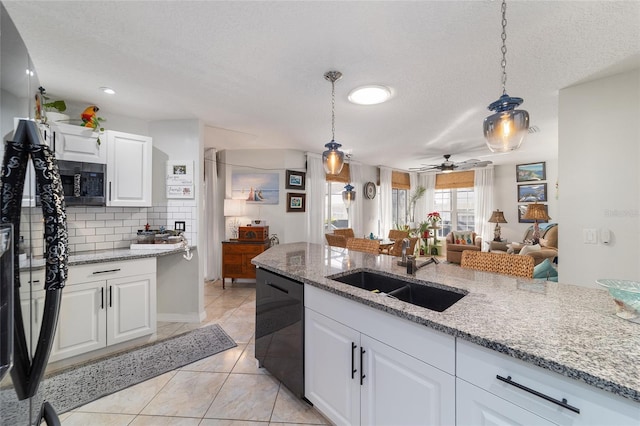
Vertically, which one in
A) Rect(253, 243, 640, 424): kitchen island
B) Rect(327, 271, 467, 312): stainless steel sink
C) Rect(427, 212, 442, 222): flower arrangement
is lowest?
Rect(327, 271, 467, 312): stainless steel sink

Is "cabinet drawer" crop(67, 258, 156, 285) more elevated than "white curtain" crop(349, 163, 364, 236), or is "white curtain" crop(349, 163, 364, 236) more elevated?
"white curtain" crop(349, 163, 364, 236)

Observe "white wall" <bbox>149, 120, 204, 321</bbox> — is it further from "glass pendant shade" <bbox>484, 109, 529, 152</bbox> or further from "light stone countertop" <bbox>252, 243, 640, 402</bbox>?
"glass pendant shade" <bbox>484, 109, 529, 152</bbox>

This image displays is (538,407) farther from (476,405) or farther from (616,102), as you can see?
(616,102)

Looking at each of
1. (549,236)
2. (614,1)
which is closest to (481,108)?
(614,1)

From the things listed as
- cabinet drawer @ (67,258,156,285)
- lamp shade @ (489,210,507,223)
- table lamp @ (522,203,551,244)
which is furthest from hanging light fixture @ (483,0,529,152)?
lamp shade @ (489,210,507,223)

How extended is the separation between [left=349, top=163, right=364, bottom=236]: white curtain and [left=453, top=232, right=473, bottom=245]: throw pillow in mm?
2284

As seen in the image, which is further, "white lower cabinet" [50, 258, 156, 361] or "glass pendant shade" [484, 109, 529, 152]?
"white lower cabinet" [50, 258, 156, 361]

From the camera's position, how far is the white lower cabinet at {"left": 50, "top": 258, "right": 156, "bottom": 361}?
A: 2.08 m

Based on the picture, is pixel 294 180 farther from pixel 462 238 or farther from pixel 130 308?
pixel 462 238

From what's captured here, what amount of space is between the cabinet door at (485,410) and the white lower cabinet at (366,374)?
0.03m

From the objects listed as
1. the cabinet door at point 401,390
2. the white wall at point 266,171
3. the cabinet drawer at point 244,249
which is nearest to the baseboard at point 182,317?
the cabinet drawer at point 244,249

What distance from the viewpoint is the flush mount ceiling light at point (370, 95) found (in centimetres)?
220

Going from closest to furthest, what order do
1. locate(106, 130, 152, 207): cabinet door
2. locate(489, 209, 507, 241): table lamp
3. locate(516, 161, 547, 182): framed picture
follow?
locate(106, 130, 152, 207): cabinet door → locate(516, 161, 547, 182): framed picture → locate(489, 209, 507, 241): table lamp

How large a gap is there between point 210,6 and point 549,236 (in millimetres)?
5692
